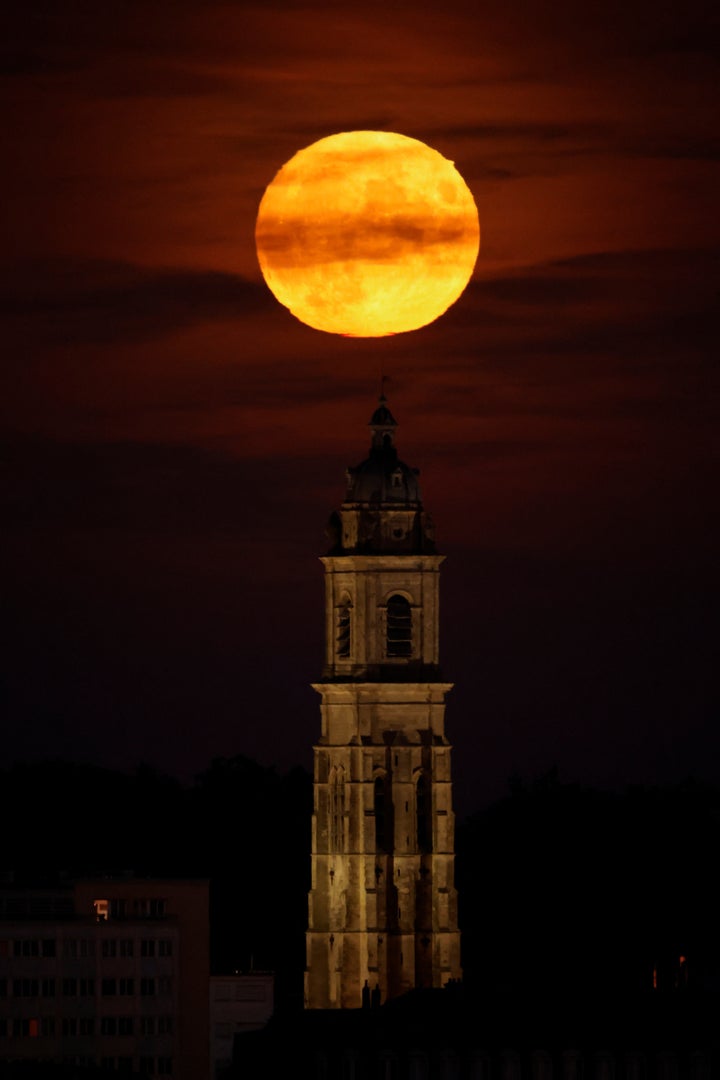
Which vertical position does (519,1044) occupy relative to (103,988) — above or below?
below

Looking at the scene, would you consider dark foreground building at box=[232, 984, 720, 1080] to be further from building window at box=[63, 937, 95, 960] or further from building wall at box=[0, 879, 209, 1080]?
building window at box=[63, 937, 95, 960]

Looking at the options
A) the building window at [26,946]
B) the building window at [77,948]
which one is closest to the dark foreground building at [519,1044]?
the building window at [77,948]

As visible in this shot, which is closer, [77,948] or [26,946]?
[77,948]

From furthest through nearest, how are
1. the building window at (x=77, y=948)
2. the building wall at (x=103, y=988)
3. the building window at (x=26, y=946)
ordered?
the building window at (x=26, y=946)
the building window at (x=77, y=948)
the building wall at (x=103, y=988)

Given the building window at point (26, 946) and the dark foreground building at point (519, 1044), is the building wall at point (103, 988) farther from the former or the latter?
the dark foreground building at point (519, 1044)

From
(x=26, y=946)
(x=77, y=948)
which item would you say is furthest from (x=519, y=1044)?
(x=26, y=946)

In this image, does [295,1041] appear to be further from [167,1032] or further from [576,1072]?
[167,1032]

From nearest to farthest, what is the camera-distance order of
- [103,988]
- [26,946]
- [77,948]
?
[77,948], [103,988], [26,946]

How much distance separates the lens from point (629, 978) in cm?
19562

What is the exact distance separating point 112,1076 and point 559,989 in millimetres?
14047

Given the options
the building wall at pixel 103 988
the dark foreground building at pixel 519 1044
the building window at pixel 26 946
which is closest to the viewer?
the dark foreground building at pixel 519 1044

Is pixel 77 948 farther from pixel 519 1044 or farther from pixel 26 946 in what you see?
pixel 519 1044

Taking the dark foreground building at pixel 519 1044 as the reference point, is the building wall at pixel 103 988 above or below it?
above

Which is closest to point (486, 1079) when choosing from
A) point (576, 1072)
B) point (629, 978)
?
point (576, 1072)
